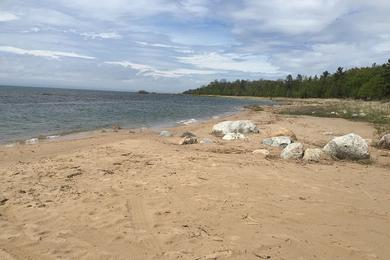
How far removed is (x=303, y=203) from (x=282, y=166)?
2.98 metres

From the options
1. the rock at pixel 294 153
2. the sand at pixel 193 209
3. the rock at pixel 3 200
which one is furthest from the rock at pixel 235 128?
the rock at pixel 3 200

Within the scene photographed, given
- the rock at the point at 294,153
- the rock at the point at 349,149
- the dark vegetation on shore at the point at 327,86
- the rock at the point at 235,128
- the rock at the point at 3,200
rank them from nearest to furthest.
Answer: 1. the rock at the point at 3,200
2. the rock at the point at 294,153
3. the rock at the point at 349,149
4. the rock at the point at 235,128
5. the dark vegetation on shore at the point at 327,86

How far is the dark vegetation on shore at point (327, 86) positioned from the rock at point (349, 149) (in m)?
61.3

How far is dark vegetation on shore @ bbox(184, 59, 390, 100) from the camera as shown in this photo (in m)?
71.4

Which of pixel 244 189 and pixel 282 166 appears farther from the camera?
pixel 282 166

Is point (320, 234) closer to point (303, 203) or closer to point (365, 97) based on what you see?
point (303, 203)

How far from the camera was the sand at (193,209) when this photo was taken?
5203 millimetres

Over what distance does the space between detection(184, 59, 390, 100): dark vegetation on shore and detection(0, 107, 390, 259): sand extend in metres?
64.9

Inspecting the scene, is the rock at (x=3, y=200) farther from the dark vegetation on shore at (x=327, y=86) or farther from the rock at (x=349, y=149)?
the dark vegetation on shore at (x=327, y=86)

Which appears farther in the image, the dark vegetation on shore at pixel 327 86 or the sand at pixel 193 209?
the dark vegetation on shore at pixel 327 86

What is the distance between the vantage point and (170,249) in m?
5.13

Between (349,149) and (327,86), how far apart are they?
9639cm

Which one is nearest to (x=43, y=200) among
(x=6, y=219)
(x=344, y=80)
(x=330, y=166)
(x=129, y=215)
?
(x=6, y=219)

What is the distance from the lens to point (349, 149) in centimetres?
1137
